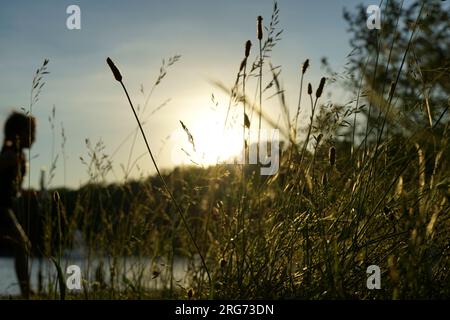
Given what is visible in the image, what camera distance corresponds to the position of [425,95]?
2.18 m

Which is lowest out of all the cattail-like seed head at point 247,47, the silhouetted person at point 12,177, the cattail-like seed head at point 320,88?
the silhouetted person at point 12,177

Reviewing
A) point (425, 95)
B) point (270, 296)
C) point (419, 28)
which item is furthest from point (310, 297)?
point (419, 28)

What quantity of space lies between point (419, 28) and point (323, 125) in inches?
18.6

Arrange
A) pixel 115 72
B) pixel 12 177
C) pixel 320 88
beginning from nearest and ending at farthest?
pixel 115 72 < pixel 320 88 < pixel 12 177

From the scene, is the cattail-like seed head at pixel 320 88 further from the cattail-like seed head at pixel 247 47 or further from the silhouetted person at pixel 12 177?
the silhouetted person at pixel 12 177

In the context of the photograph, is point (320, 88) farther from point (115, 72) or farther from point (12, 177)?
point (12, 177)

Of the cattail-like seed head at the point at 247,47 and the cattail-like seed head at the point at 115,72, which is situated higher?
the cattail-like seed head at the point at 247,47

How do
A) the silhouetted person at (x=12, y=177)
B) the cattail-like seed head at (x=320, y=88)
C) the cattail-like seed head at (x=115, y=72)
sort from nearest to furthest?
the cattail-like seed head at (x=115, y=72), the cattail-like seed head at (x=320, y=88), the silhouetted person at (x=12, y=177)

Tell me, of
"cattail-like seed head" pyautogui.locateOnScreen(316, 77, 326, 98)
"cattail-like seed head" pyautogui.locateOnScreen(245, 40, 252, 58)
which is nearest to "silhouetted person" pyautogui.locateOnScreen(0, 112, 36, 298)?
"cattail-like seed head" pyautogui.locateOnScreen(245, 40, 252, 58)

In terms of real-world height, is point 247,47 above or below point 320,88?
above

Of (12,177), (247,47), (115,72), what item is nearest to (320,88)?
(247,47)

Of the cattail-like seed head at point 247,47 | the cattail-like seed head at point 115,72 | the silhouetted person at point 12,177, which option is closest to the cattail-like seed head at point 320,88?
the cattail-like seed head at point 247,47
